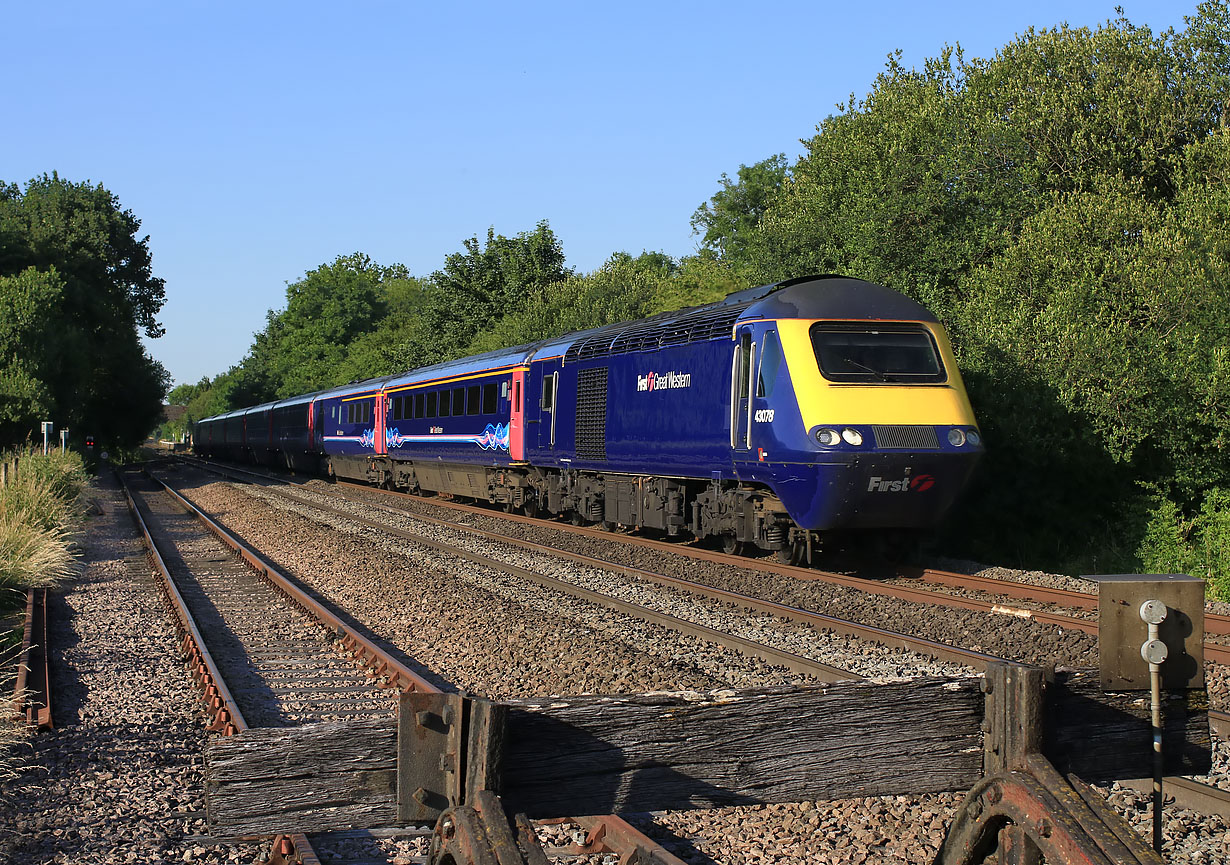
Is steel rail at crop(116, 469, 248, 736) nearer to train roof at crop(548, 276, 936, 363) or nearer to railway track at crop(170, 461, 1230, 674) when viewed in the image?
railway track at crop(170, 461, 1230, 674)

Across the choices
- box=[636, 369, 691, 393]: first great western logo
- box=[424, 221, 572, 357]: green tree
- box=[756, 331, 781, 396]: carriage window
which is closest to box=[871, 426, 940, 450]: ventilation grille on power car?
box=[756, 331, 781, 396]: carriage window

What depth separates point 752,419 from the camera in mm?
12648

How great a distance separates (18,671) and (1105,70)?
2546 cm

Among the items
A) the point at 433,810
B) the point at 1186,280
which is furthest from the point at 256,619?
the point at 1186,280

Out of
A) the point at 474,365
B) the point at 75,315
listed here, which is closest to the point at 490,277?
the point at 75,315

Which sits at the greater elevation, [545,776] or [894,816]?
[545,776]

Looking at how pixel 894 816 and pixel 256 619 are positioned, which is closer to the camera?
pixel 894 816

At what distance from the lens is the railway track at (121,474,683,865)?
4.68m

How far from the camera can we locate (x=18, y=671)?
312 inches

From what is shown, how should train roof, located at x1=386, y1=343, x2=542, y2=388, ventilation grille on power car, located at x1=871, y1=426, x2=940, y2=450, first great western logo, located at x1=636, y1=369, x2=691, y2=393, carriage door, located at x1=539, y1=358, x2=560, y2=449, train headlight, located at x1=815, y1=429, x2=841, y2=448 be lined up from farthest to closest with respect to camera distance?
train roof, located at x1=386, y1=343, x2=542, y2=388 → carriage door, located at x1=539, y1=358, x2=560, y2=449 → first great western logo, located at x1=636, y1=369, x2=691, y2=393 → ventilation grille on power car, located at x1=871, y1=426, x2=940, y2=450 → train headlight, located at x1=815, y1=429, x2=841, y2=448

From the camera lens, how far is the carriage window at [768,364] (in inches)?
483

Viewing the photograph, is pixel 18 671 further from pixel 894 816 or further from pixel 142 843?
pixel 894 816

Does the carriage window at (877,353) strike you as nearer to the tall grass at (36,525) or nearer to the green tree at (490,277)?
the tall grass at (36,525)

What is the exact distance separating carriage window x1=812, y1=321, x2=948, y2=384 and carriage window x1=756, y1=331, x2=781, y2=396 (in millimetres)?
446
